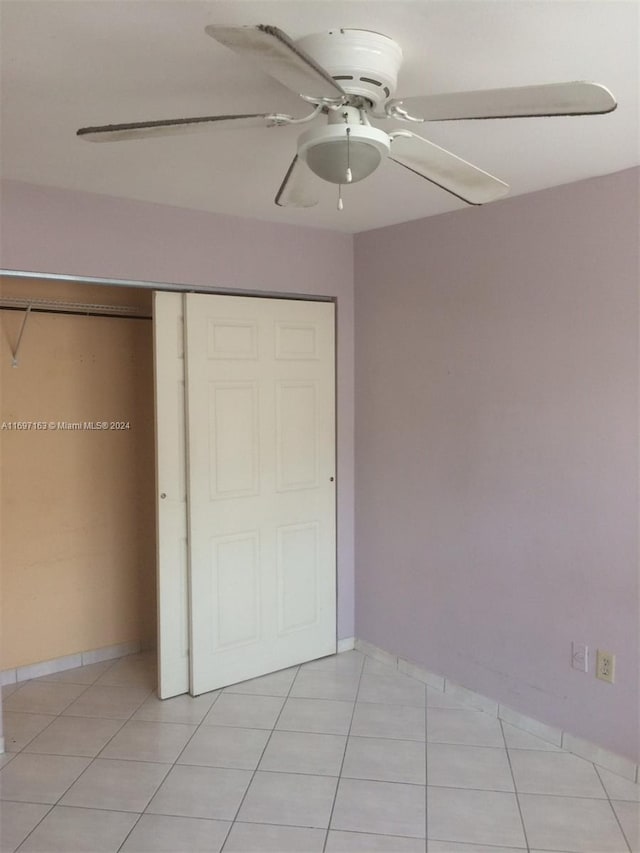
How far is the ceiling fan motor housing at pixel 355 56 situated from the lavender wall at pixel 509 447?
1413 millimetres

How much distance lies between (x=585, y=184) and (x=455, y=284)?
2.42 feet

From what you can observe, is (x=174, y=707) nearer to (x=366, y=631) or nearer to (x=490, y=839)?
(x=366, y=631)

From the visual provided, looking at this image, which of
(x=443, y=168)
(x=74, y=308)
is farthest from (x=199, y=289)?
(x=443, y=168)

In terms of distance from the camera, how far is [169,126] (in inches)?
54.9

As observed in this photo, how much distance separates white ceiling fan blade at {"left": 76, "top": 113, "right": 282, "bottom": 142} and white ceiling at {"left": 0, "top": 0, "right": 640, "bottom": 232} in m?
0.22

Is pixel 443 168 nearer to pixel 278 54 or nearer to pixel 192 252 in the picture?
pixel 278 54

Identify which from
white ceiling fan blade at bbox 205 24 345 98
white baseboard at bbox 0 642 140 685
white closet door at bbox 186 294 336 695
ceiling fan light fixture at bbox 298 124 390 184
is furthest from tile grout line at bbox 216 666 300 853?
white ceiling fan blade at bbox 205 24 345 98

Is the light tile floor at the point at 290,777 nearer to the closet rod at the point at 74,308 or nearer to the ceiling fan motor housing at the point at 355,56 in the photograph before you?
the closet rod at the point at 74,308

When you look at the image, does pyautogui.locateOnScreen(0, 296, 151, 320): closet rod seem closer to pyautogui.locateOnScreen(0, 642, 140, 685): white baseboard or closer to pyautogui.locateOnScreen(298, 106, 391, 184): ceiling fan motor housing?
pyautogui.locateOnScreen(0, 642, 140, 685): white baseboard

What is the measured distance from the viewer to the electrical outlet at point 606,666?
104 inches

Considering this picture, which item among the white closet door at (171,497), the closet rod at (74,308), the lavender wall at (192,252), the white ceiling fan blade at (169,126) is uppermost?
the lavender wall at (192,252)

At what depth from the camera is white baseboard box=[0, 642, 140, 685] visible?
11.3ft

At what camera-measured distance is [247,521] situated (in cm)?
342

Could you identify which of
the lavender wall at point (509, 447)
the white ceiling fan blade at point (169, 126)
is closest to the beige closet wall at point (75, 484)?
the lavender wall at point (509, 447)
